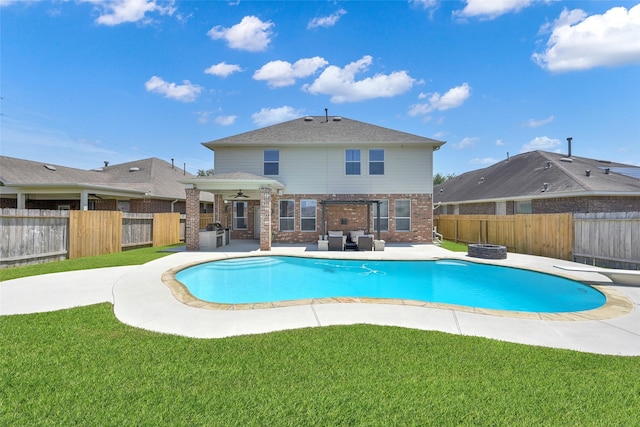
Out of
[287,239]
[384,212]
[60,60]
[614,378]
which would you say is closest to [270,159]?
[287,239]

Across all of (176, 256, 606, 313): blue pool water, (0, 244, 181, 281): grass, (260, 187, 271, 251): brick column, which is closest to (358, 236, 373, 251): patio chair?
(176, 256, 606, 313): blue pool water

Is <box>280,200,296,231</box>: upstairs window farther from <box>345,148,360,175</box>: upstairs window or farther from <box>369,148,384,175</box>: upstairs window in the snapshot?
<box>369,148,384,175</box>: upstairs window

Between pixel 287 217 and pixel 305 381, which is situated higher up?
pixel 287 217

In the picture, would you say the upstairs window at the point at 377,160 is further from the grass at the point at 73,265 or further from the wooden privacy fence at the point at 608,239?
the grass at the point at 73,265

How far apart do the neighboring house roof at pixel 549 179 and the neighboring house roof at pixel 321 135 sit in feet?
20.5

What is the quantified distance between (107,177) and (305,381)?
25.6m

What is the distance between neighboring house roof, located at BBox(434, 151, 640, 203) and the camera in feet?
47.9

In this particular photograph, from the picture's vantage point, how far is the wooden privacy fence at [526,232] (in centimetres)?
1158

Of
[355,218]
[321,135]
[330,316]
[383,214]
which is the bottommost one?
[330,316]

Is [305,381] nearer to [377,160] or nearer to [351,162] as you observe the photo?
[351,162]

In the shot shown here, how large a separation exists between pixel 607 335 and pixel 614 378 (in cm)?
169

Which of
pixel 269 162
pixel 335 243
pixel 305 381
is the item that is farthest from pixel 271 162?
pixel 305 381

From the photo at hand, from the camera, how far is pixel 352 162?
17.1 metres

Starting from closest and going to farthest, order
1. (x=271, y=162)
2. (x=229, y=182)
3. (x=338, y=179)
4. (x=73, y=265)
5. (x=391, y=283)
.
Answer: (x=391, y=283) < (x=73, y=265) < (x=229, y=182) < (x=338, y=179) < (x=271, y=162)
